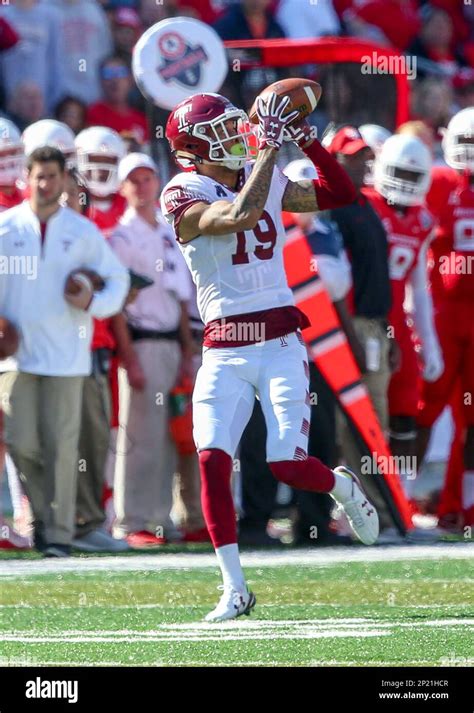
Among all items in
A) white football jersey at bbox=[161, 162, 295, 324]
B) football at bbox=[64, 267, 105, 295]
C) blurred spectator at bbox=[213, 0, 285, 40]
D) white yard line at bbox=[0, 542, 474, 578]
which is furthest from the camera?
blurred spectator at bbox=[213, 0, 285, 40]

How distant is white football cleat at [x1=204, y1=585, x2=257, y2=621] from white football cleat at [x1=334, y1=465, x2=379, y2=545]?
64 cm

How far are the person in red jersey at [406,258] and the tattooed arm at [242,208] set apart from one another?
3.48 m

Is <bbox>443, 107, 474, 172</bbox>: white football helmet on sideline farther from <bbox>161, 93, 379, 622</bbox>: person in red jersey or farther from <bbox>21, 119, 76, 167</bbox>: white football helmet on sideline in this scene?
<bbox>161, 93, 379, 622</bbox>: person in red jersey

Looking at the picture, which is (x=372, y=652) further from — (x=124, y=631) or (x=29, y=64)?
(x=29, y=64)

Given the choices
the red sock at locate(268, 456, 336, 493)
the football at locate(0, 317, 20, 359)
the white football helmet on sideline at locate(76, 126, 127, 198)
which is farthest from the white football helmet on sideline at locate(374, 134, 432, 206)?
the red sock at locate(268, 456, 336, 493)

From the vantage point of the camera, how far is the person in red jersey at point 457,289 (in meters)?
9.95

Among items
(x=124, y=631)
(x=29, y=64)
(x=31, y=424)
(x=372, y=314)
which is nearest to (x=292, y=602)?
(x=124, y=631)

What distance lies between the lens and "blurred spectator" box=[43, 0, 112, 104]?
1213cm

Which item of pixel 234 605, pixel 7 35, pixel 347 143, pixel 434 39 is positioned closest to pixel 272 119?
pixel 234 605

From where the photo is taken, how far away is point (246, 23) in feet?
→ 41.1

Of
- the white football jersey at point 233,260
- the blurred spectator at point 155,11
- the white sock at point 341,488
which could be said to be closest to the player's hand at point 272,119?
the white football jersey at point 233,260

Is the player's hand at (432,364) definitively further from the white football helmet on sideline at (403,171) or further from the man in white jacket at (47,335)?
the man in white jacket at (47,335)

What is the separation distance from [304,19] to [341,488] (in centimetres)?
690

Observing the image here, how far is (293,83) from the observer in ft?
21.2
